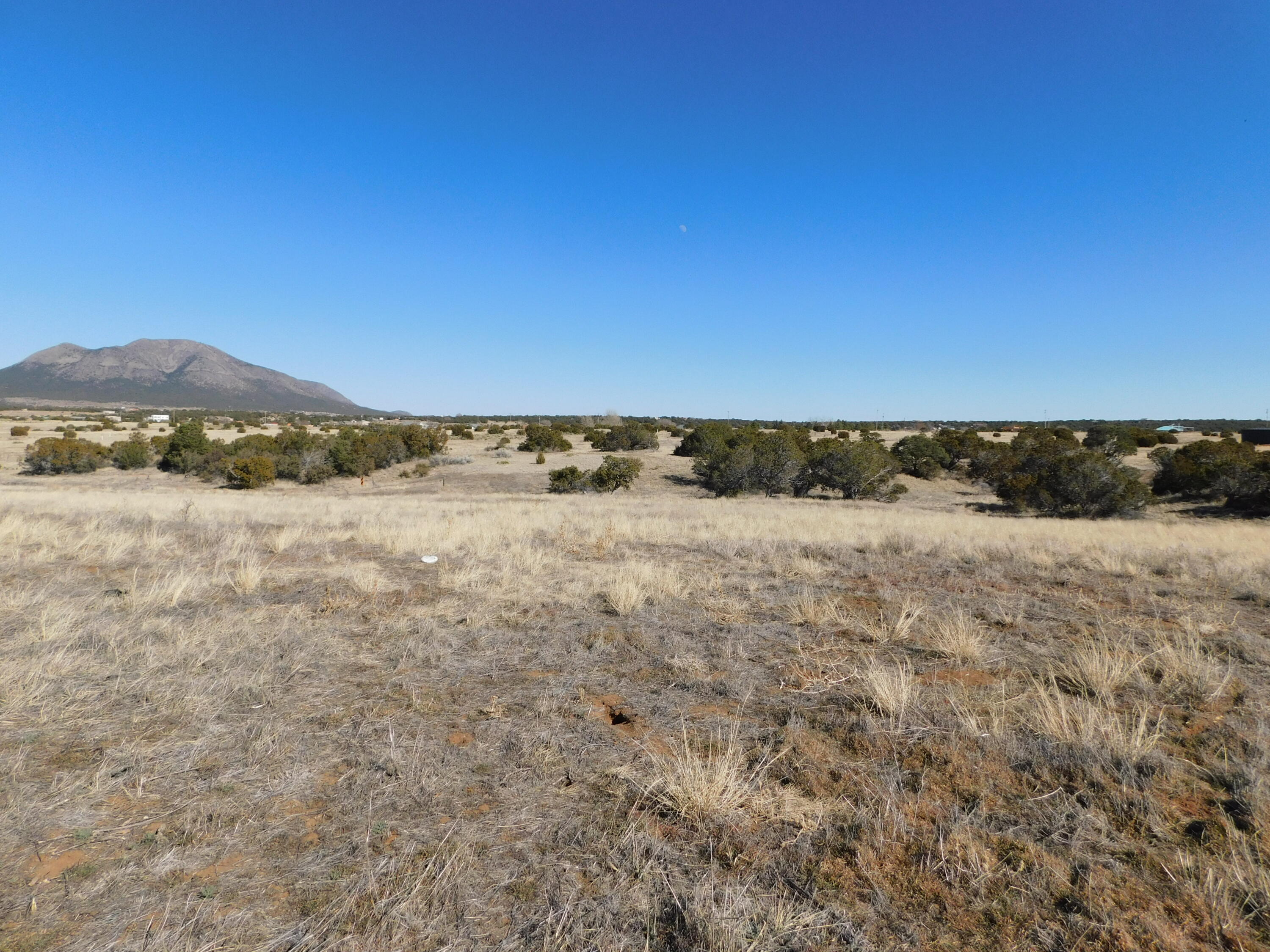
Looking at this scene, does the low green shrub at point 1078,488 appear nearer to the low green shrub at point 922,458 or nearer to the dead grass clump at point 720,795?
the low green shrub at point 922,458

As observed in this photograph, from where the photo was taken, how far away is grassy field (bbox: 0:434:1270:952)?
253cm

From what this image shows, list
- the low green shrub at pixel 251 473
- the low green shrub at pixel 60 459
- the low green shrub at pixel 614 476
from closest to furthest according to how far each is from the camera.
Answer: the low green shrub at pixel 614 476 → the low green shrub at pixel 251 473 → the low green shrub at pixel 60 459

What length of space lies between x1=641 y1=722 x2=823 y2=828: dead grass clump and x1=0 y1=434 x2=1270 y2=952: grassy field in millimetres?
20

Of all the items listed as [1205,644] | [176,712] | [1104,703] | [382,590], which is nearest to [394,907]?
[176,712]

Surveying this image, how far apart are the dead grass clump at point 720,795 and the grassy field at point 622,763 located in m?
0.02

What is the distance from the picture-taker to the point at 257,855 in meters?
2.86

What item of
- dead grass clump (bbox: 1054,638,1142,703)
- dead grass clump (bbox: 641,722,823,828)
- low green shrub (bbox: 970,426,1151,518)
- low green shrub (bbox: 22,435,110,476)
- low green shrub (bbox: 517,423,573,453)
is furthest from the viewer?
low green shrub (bbox: 517,423,573,453)

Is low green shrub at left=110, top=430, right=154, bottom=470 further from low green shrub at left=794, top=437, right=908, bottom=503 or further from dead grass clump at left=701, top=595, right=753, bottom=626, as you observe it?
dead grass clump at left=701, top=595, right=753, bottom=626

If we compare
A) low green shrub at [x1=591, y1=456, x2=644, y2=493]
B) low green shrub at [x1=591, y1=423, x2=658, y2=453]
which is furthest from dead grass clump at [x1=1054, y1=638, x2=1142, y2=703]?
low green shrub at [x1=591, y1=423, x2=658, y2=453]

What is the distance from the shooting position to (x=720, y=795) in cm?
328

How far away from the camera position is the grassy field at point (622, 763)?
8.31ft

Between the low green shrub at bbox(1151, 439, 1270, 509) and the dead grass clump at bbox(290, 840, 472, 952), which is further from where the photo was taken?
the low green shrub at bbox(1151, 439, 1270, 509)

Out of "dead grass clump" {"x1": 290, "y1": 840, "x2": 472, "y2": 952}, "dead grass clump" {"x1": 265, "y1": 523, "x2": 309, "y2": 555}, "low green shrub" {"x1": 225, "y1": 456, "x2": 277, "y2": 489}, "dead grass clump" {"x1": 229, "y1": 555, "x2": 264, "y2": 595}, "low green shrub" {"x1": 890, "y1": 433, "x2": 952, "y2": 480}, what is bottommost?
"low green shrub" {"x1": 225, "y1": 456, "x2": 277, "y2": 489}

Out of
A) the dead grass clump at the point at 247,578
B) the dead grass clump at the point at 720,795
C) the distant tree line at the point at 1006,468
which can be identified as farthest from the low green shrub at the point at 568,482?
the dead grass clump at the point at 720,795
